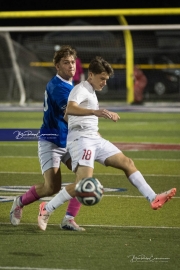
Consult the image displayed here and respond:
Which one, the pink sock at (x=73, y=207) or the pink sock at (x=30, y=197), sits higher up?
the pink sock at (x=30, y=197)

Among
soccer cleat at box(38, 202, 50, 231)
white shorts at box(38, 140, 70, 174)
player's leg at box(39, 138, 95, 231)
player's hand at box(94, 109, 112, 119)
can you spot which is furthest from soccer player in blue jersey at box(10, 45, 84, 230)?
player's hand at box(94, 109, 112, 119)

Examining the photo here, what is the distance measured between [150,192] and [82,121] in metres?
0.99

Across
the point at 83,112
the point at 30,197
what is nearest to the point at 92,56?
the point at 30,197

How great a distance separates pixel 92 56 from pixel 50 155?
21343mm

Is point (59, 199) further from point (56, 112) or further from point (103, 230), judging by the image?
point (56, 112)

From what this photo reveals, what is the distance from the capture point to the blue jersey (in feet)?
28.8

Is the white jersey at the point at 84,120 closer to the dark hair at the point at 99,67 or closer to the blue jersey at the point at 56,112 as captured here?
the dark hair at the point at 99,67

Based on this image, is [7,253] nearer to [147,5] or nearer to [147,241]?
[147,241]

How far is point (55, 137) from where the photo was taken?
29.0 ft

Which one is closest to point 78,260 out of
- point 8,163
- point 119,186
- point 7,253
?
point 7,253

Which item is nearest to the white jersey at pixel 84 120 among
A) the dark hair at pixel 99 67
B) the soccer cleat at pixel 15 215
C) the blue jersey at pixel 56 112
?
the dark hair at pixel 99 67

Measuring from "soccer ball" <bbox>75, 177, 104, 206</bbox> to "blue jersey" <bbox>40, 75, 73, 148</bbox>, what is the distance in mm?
1107

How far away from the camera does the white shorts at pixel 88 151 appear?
8.30m

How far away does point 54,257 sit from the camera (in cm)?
731
